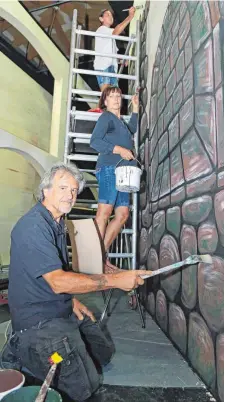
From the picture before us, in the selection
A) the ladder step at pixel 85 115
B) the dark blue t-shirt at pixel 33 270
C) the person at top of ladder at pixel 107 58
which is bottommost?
the dark blue t-shirt at pixel 33 270

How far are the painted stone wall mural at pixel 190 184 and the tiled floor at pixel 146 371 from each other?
9cm

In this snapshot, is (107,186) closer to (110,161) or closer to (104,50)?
(110,161)

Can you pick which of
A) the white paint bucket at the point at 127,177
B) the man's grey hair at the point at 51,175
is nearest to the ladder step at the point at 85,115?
the white paint bucket at the point at 127,177

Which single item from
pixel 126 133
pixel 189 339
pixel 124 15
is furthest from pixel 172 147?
pixel 124 15

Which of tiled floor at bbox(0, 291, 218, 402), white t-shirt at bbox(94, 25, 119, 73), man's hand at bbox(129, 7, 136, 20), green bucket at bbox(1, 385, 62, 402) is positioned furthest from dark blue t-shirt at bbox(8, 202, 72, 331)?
man's hand at bbox(129, 7, 136, 20)

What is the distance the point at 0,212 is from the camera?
6.66m

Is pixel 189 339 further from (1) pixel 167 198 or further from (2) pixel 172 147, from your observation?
(2) pixel 172 147

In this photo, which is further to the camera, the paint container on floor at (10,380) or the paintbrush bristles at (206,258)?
the paintbrush bristles at (206,258)

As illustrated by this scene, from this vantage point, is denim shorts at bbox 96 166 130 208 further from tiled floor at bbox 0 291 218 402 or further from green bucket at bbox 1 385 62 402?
green bucket at bbox 1 385 62 402

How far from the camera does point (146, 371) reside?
1836 millimetres

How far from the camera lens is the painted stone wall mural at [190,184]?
5.09ft

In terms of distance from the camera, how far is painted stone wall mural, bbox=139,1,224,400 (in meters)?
1.55

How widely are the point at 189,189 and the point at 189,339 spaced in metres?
0.99

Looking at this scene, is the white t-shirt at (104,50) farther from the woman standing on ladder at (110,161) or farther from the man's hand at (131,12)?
the woman standing on ladder at (110,161)
